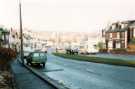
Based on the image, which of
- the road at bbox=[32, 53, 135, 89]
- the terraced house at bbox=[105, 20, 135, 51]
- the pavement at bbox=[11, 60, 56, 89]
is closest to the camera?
the pavement at bbox=[11, 60, 56, 89]

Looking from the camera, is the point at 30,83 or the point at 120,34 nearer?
the point at 30,83

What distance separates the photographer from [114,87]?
51.2 ft

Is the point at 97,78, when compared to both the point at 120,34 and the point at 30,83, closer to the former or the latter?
the point at 30,83

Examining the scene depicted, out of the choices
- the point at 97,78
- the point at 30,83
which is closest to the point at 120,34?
the point at 97,78

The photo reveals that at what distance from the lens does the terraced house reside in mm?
87219

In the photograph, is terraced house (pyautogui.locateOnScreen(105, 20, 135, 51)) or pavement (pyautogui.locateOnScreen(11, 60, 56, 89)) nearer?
pavement (pyautogui.locateOnScreen(11, 60, 56, 89))

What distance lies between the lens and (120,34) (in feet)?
297

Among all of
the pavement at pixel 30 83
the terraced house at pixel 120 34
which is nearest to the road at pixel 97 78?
the pavement at pixel 30 83

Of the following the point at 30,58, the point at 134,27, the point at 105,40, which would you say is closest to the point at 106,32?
the point at 105,40

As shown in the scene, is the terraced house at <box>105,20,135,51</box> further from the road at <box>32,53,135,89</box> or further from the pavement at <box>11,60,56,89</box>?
the pavement at <box>11,60,56,89</box>

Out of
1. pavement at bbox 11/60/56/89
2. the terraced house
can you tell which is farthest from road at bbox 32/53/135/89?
the terraced house

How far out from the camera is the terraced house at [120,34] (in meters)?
87.2

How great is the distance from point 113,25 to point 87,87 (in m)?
82.0

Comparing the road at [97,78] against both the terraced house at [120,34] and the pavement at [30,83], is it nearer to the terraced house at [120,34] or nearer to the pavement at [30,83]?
the pavement at [30,83]
